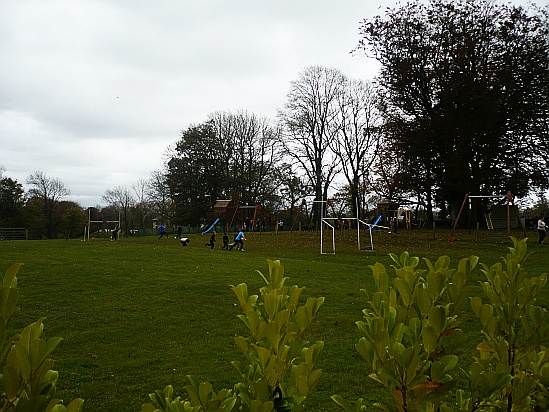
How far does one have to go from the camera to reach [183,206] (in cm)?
6306

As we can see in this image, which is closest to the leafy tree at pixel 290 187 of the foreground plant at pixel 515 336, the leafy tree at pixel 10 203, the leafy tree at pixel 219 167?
the leafy tree at pixel 219 167

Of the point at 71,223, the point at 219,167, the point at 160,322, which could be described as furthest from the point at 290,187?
the point at 160,322

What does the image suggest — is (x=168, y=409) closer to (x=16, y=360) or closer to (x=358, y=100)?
(x=16, y=360)

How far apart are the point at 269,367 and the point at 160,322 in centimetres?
952

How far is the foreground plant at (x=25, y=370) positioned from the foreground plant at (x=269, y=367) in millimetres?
258

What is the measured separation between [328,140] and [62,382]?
52.4 meters

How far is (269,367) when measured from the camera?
136 centimetres

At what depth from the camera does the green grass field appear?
670 centimetres

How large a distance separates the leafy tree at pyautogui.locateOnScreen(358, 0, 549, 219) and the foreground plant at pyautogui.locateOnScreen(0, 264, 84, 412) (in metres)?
35.9

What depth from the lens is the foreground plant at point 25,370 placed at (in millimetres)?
1040

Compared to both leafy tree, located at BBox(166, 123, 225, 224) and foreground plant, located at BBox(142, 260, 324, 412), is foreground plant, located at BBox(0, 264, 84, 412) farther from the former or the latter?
leafy tree, located at BBox(166, 123, 225, 224)

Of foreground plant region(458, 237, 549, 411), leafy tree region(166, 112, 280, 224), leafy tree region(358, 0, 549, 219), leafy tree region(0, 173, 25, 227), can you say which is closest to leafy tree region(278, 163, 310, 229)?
leafy tree region(166, 112, 280, 224)

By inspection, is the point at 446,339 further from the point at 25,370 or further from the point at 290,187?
the point at 290,187

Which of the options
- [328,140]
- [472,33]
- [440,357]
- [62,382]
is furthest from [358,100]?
[440,357]
